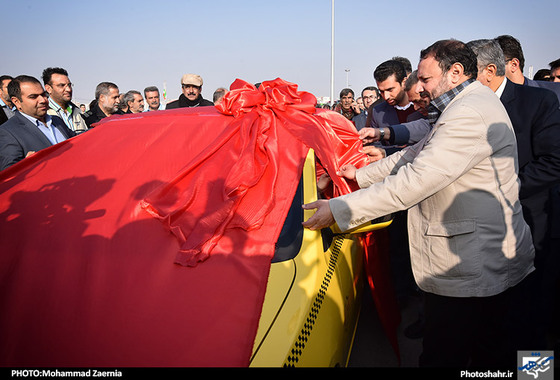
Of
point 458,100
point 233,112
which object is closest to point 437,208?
point 458,100

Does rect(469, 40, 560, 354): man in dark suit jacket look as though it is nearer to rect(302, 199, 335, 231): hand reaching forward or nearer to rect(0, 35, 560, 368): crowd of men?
rect(0, 35, 560, 368): crowd of men

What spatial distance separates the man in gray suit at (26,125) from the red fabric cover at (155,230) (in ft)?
2.68

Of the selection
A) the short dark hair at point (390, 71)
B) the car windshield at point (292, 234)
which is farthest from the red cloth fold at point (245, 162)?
the short dark hair at point (390, 71)

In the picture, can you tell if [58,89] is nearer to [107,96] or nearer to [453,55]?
[107,96]

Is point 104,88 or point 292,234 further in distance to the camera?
point 104,88

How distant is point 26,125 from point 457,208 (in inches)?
135

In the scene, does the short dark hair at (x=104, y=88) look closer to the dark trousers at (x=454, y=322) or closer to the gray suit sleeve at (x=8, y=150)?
the gray suit sleeve at (x=8, y=150)

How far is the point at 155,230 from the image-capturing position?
1.82 m

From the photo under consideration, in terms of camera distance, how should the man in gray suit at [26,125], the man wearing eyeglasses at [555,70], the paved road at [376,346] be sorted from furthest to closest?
1. the man wearing eyeglasses at [555,70]
2. the man in gray suit at [26,125]
3. the paved road at [376,346]

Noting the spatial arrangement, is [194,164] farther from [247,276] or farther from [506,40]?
[506,40]

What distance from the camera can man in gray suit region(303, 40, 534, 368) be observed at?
64.6 inches

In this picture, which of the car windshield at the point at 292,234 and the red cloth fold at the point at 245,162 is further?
the red cloth fold at the point at 245,162

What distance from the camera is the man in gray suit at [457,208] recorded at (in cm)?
164

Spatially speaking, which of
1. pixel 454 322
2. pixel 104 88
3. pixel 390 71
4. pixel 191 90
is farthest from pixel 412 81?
pixel 104 88
